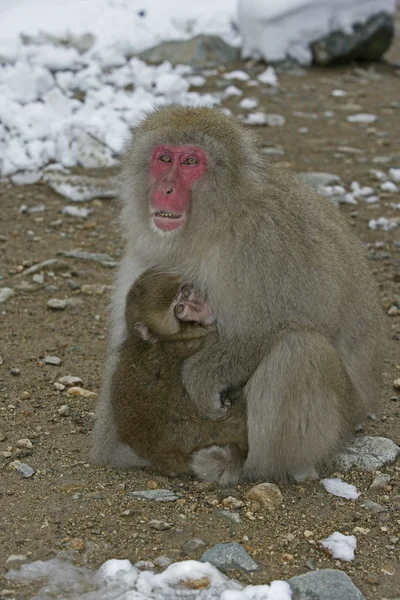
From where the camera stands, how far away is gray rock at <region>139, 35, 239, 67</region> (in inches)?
402

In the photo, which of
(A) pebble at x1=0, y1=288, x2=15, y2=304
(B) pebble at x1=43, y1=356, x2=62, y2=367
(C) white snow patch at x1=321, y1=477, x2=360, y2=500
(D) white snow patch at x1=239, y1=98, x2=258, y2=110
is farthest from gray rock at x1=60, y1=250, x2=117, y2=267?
(D) white snow patch at x1=239, y1=98, x2=258, y2=110

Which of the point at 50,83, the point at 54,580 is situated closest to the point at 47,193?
the point at 50,83

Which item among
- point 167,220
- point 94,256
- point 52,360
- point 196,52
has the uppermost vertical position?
point 196,52

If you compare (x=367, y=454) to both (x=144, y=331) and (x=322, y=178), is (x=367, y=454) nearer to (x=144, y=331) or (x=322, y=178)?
(x=144, y=331)

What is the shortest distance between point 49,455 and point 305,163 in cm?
465

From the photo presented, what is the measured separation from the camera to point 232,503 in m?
3.90

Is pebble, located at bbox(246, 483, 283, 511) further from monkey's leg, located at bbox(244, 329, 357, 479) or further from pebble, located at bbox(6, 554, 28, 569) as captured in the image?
pebble, located at bbox(6, 554, 28, 569)

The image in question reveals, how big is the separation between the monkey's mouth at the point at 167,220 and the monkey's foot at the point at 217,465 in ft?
3.12

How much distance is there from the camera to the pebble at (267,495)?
3.90 meters

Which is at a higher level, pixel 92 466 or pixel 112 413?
pixel 112 413

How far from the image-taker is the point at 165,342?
4137 mm

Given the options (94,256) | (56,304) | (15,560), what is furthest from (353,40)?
(15,560)

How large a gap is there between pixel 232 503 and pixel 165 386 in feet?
1.83

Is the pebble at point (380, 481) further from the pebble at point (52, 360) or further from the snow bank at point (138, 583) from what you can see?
the pebble at point (52, 360)
